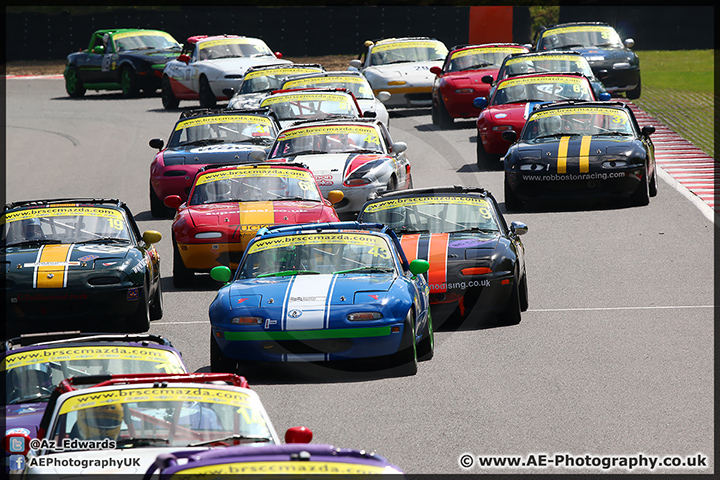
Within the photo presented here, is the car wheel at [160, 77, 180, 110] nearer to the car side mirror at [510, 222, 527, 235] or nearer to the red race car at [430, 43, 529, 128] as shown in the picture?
the red race car at [430, 43, 529, 128]

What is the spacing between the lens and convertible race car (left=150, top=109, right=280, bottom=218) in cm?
1964

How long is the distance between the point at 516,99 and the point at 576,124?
3.51 meters

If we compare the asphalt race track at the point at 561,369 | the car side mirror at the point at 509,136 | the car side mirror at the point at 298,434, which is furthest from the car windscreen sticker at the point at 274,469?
the car side mirror at the point at 509,136

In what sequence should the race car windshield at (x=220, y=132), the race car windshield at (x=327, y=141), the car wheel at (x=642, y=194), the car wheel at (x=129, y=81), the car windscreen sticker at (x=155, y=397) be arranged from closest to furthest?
1. the car windscreen sticker at (x=155, y=397)
2. the car wheel at (x=642, y=194)
3. the race car windshield at (x=327, y=141)
4. the race car windshield at (x=220, y=132)
5. the car wheel at (x=129, y=81)

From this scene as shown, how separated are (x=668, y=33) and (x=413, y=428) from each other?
35912 mm

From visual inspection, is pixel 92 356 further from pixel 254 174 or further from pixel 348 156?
pixel 348 156

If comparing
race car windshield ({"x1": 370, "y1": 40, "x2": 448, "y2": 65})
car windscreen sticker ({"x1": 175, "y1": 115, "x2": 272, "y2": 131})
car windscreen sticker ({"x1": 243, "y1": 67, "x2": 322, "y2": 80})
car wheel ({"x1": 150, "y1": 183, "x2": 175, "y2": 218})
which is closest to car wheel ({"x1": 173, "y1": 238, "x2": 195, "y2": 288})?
car wheel ({"x1": 150, "y1": 183, "x2": 175, "y2": 218})

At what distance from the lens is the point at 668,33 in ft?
140

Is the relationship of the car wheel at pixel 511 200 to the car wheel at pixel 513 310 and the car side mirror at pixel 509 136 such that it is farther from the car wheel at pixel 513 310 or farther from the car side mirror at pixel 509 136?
the car wheel at pixel 513 310

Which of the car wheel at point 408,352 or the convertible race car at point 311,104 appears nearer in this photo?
the car wheel at point 408,352

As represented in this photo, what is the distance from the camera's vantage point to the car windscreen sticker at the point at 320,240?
1159cm

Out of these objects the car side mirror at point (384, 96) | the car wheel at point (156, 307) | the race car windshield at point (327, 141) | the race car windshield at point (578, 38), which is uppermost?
the race car windshield at point (578, 38)

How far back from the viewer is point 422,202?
45.3 ft

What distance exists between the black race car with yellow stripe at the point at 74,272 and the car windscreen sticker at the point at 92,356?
11.9ft
